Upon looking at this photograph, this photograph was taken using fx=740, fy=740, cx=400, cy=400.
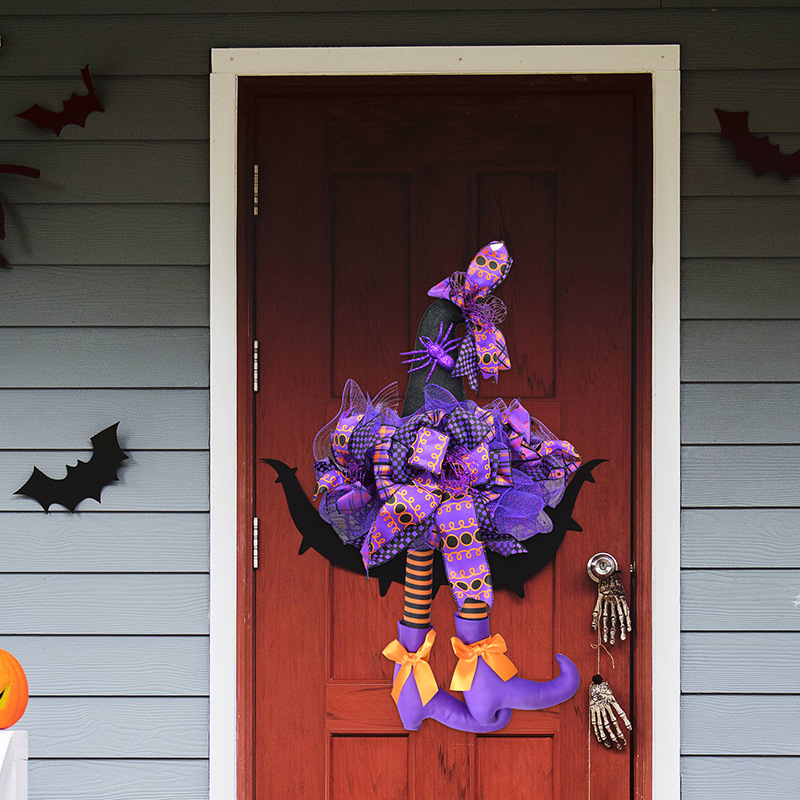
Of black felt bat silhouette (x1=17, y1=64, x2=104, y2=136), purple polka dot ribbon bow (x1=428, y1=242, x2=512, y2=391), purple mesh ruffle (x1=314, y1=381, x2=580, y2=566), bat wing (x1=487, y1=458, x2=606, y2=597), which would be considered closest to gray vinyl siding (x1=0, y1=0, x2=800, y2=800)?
black felt bat silhouette (x1=17, y1=64, x2=104, y2=136)

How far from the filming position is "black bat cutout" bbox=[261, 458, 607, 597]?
5.91 ft

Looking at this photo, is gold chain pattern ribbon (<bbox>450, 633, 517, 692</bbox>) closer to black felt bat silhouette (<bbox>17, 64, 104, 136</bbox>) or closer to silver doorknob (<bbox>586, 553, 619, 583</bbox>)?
silver doorknob (<bbox>586, 553, 619, 583</bbox>)

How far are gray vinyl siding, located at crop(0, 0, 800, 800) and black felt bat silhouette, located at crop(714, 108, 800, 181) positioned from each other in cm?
3

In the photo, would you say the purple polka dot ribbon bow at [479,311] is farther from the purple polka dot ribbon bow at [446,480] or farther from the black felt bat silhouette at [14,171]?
the black felt bat silhouette at [14,171]

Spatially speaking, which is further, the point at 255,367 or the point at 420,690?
the point at 255,367

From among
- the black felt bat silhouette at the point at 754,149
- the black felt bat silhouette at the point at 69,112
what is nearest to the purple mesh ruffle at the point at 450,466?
the black felt bat silhouette at the point at 754,149

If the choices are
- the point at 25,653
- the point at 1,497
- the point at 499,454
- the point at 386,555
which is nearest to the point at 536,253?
the point at 499,454

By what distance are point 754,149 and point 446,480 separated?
1.19 m

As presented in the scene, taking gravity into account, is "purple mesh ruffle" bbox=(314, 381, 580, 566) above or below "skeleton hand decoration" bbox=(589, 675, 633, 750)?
above

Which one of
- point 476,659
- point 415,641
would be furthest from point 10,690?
point 476,659

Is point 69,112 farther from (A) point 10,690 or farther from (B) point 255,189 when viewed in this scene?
(A) point 10,690

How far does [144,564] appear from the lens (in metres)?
1.82

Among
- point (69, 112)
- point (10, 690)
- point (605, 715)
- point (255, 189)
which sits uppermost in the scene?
point (69, 112)

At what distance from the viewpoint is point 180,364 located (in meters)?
1.83
